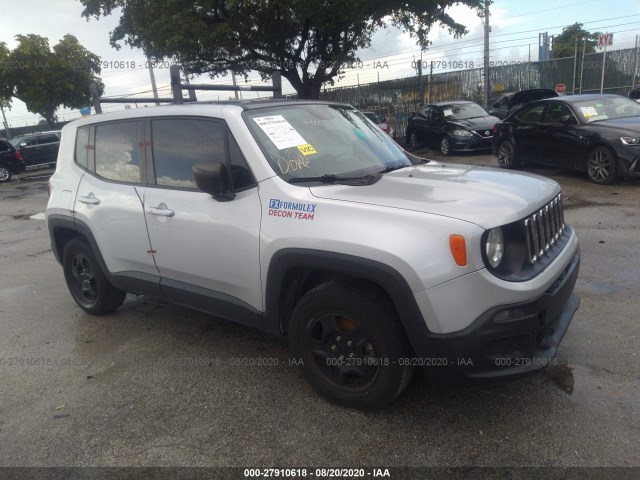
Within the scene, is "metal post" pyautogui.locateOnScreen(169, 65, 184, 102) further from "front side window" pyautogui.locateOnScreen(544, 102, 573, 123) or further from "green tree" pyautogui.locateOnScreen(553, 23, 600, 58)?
"green tree" pyautogui.locateOnScreen(553, 23, 600, 58)

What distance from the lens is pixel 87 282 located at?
15.8 ft

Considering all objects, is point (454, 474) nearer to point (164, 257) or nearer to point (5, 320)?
point (164, 257)

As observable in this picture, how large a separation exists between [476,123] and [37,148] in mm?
18666

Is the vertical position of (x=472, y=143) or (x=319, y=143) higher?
(x=319, y=143)

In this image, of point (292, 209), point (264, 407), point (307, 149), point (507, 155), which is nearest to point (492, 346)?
point (292, 209)

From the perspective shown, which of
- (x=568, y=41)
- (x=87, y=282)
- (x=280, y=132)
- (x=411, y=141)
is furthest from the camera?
(x=568, y=41)

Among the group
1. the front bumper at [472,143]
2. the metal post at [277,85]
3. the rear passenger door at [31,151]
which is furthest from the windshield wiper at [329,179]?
the rear passenger door at [31,151]

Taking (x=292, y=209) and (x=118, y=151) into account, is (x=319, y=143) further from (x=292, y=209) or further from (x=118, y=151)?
(x=118, y=151)

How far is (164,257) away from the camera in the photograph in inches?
148

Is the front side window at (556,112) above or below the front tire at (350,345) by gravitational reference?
above

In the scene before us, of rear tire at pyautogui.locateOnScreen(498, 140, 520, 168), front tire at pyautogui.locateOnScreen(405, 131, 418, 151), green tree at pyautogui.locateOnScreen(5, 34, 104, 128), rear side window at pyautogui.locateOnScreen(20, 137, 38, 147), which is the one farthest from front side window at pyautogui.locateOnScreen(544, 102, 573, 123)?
green tree at pyautogui.locateOnScreen(5, 34, 104, 128)

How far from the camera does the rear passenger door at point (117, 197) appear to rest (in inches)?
154

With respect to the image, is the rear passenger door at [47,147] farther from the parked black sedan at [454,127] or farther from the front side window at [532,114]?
the front side window at [532,114]

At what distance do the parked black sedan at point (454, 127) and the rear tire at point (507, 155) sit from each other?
2.53 meters
